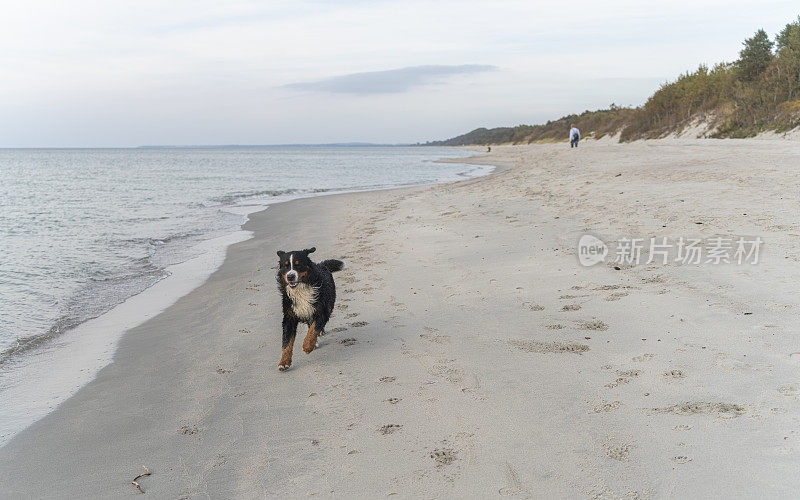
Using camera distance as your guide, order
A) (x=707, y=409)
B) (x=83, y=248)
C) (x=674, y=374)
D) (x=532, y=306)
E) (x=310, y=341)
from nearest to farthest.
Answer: (x=707, y=409) → (x=674, y=374) → (x=310, y=341) → (x=532, y=306) → (x=83, y=248)

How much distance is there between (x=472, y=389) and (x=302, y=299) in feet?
6.19

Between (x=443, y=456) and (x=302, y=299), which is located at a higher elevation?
(x=302, y=299)

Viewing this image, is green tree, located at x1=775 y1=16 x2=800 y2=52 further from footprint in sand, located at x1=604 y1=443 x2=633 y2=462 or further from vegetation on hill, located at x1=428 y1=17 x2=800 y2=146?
footprint in sand, located at x1=604 y1=443 x2=633 y2=462

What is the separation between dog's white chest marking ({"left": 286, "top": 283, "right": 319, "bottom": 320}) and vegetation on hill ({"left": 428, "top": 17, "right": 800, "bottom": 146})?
77.8ft

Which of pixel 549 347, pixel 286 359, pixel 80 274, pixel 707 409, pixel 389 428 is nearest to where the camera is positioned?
pixel 707 409

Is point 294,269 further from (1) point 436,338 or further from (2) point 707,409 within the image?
(2) point 707,409

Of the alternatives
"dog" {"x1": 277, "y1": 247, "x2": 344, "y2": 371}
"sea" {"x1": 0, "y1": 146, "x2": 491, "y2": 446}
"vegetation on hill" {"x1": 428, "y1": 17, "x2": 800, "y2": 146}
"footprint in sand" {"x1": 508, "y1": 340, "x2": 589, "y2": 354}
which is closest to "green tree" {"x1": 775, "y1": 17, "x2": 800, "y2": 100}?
"vegetation on hill" {"x1": 428, "y1": 17, "x2": 800, "y2": 146}

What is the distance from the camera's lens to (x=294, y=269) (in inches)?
195

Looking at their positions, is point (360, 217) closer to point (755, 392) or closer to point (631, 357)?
point (631, 357)

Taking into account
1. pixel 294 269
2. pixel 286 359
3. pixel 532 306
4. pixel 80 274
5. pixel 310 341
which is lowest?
pixel 80 274

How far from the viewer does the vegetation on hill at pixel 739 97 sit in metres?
24.9

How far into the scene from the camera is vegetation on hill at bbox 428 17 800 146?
24938 millimetres

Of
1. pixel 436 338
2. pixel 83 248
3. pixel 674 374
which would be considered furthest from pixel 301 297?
pixel 83 248

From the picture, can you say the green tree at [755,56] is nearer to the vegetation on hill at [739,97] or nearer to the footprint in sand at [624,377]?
the vegetation on hill at [739,97]
